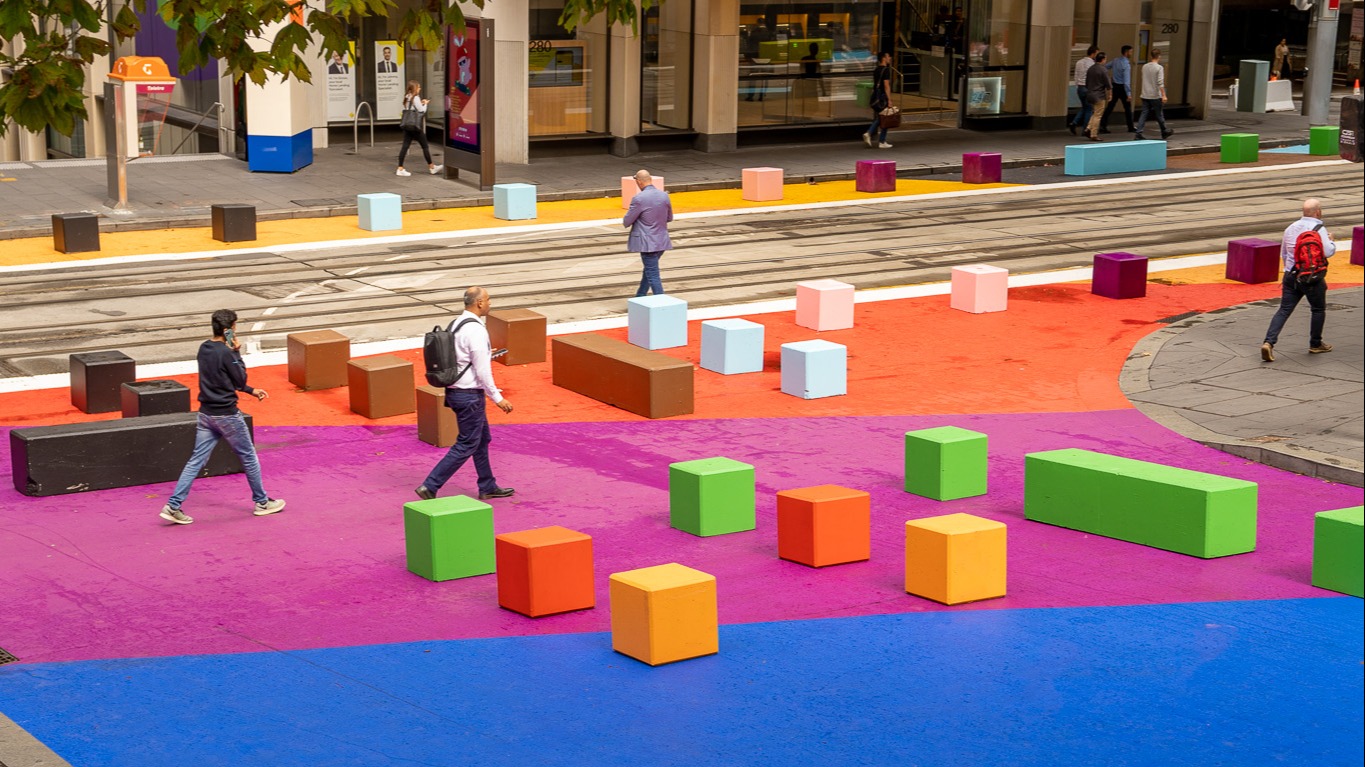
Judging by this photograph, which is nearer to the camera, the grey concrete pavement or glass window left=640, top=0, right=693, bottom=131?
the grey concrete pavement

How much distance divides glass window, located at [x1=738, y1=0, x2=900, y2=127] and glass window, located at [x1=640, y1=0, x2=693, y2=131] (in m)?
1.30

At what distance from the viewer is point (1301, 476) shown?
14.2 m

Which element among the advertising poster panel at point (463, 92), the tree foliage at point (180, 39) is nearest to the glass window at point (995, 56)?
the advertising poster panel at point (463, 92)

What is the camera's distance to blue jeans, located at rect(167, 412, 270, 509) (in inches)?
504

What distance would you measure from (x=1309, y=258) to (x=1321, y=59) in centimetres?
2797

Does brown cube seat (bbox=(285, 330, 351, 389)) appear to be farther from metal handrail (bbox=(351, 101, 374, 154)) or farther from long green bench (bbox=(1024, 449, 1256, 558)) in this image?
metal handrail (bbox=(351, 101, 374, 154))

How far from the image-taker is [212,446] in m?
13.0

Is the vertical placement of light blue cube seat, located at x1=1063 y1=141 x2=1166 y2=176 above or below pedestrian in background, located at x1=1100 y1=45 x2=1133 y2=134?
below

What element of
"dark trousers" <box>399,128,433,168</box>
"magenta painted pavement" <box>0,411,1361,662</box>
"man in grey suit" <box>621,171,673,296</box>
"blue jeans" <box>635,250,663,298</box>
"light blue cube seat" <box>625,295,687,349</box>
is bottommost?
"magenta painted pavement" <box>0,411,1361,662</box>

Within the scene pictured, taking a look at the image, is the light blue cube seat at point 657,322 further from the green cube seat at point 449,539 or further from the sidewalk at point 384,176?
the sidewalk at point 384,176

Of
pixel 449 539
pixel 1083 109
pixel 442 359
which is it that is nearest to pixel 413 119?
pixel 1083 109

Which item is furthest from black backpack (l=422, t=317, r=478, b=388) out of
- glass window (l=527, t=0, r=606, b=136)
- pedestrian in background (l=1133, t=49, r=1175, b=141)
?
pedestrian in background (l=1133, t=49, r=1175, b=141)

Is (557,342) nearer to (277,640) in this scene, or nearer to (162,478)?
(162,478)

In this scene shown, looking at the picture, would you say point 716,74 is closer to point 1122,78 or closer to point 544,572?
point 1122,78
